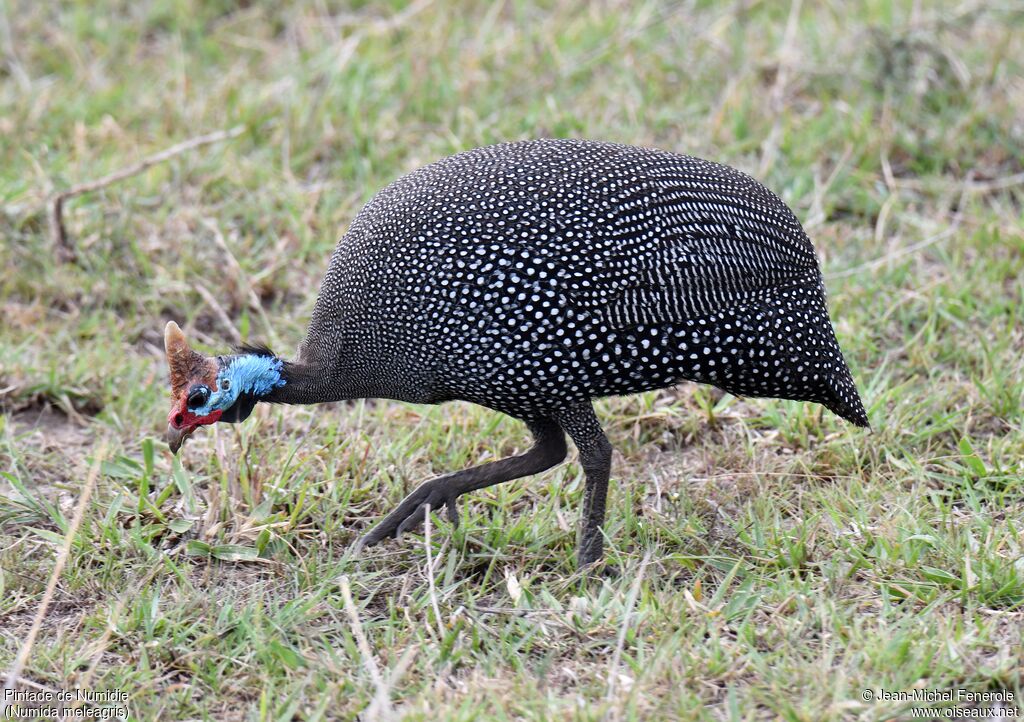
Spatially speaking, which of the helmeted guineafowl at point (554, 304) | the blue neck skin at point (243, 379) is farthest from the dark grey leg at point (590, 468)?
the blue neck skin at point (243, 379)

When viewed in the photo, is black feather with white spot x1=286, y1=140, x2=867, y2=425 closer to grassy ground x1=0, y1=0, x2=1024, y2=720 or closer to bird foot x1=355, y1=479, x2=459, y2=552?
bird foot x1=355, y1=479, x2=459, y2=552

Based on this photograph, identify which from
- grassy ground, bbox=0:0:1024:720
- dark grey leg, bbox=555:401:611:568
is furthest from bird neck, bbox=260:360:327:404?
dark grey leg, bbox=555:401:611:568

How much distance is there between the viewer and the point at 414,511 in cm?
386

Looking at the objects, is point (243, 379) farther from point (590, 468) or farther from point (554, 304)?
point (590, 468)

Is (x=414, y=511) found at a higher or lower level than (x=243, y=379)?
lower

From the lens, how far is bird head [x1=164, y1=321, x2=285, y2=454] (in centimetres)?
358

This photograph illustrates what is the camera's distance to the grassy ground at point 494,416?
330cm

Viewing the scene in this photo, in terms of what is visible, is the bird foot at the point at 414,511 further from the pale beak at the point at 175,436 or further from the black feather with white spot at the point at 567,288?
the pale beak at the point at 175,436

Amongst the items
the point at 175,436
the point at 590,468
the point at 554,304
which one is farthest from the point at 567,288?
the point at 175,436

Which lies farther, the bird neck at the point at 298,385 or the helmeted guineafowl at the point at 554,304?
the bird neck at the point at 298,385

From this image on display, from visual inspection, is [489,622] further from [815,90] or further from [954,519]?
[815,90]

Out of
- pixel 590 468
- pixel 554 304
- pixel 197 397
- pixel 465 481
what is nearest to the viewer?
pixel 554 304

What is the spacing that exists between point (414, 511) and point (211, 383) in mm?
722

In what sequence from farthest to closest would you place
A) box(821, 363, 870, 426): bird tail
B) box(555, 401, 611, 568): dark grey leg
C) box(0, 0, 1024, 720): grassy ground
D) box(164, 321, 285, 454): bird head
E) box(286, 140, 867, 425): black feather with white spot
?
box(821, 363, 870, 426): bird tail → box(555, 401, 611, 568): dark grey leg → box(164, 321, 285, 454): bird head → box(286, 140, 867, 425): black feather with white spot → box(0, 0, 1024, 720): grassy ground
